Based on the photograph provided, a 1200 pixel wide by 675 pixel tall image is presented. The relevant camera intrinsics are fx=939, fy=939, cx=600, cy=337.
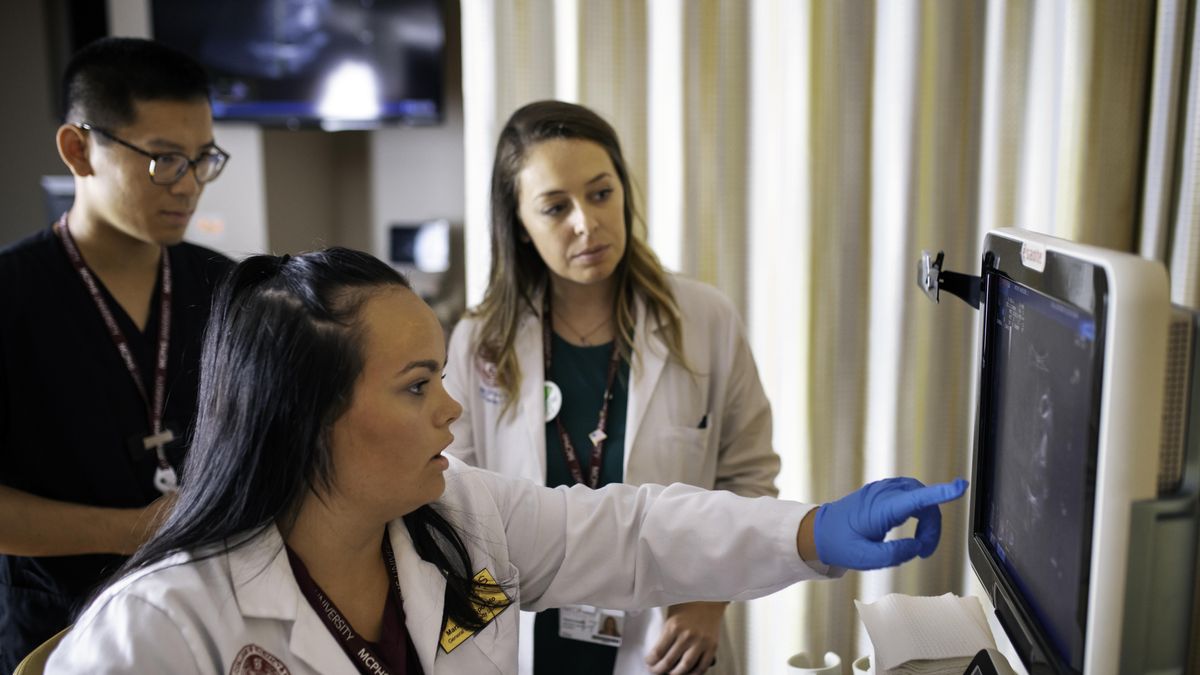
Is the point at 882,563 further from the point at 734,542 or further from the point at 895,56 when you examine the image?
the point at 895,56

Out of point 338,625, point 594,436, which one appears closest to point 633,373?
point 594,436

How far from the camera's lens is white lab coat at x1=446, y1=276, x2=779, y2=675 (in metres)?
1.71

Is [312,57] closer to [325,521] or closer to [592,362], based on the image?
[592,362]

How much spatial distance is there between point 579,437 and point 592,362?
15 centimetres

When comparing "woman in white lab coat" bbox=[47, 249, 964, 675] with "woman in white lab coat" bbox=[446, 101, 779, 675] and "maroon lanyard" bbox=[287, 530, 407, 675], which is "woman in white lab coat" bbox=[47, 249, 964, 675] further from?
"woman in white lab coat" bbox=[446, 101, 779, 675]

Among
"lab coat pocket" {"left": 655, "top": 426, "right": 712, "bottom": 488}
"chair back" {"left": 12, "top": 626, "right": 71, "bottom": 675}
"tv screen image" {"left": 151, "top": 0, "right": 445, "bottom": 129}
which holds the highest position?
"tv screen image" {"left": 151, "top": 0, "right": 445, "bottom": 129}

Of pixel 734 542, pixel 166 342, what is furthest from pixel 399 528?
pixel 166 342

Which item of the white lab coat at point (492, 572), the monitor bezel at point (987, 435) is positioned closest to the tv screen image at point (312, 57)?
the white lab coat at point (492, 572)

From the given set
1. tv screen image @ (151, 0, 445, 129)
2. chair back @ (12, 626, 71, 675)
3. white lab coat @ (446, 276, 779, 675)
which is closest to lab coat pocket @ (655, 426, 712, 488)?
white lab coat @ (446, 276, 779, 675)

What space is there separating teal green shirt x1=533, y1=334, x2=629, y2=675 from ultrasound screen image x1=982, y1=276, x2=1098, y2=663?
2.51 feet

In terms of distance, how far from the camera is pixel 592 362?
1781 mm

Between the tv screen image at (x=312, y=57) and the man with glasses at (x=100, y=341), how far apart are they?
1444 mm

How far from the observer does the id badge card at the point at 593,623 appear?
1.66m

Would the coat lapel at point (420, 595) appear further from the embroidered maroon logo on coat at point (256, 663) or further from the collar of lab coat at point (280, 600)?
the embroidered maroon logo on coat at point (256, 663)
